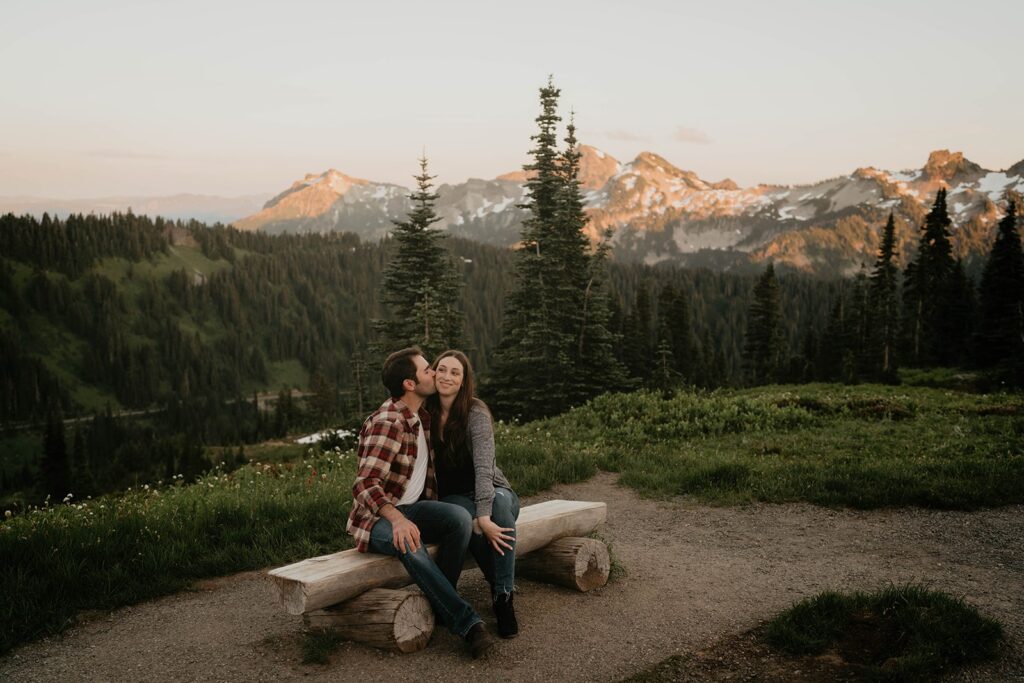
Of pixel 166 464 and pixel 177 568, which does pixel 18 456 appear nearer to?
pixel 166 464

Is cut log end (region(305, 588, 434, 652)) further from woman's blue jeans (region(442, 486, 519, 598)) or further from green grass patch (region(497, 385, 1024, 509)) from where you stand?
green grass patch (region(497, 385, 1024, 509))

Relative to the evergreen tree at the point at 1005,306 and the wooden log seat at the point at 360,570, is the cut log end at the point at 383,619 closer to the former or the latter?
the wooden log seat at the point at 360,570

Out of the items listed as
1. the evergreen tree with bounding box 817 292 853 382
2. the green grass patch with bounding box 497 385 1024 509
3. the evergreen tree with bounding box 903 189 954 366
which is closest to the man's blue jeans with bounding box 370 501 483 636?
the green grass patch with bounding box 497 385 1024 509

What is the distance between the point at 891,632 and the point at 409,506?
4.58 metres

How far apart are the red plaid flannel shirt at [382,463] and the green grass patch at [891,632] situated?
3800 millimetres

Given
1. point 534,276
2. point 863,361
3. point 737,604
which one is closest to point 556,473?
point 737,604

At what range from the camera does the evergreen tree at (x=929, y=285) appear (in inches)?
2163

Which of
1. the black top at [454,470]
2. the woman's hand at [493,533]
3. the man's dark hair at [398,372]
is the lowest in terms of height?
the woman's hand at [493,533]

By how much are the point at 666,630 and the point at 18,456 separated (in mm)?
165791

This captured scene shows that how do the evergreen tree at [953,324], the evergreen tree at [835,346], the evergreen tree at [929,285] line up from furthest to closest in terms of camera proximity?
the evergreen tree at [835,346] → the evergreen tree at [953,324] → the evergreen tree at [929,285]

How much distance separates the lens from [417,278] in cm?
3766

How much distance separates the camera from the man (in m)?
6.28

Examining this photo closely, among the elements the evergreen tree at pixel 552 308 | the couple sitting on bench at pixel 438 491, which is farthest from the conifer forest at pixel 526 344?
the couple sitting on bench at pixel 438 491

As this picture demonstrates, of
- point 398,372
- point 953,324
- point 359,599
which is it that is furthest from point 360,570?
point 953,324
